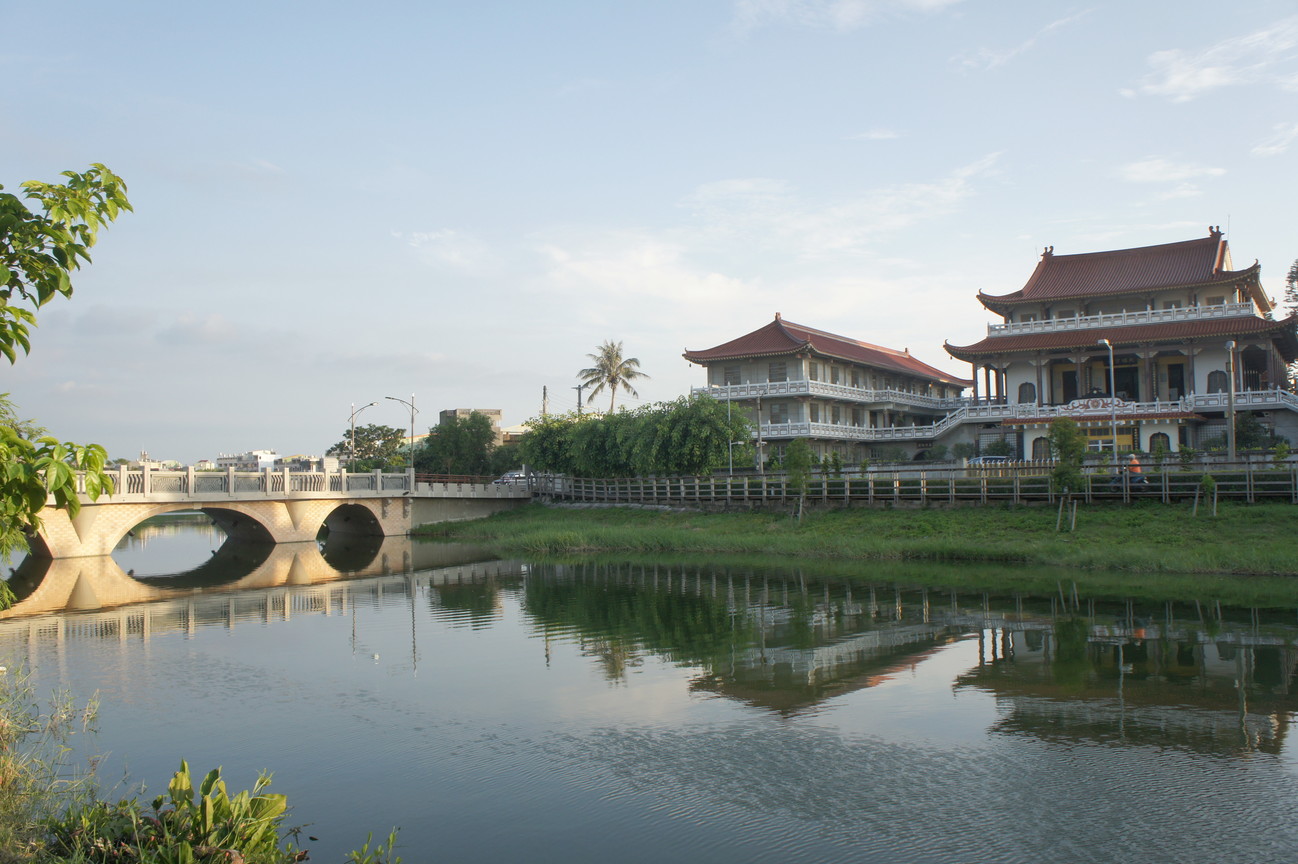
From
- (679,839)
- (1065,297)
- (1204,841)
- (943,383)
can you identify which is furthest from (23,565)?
(943,383)

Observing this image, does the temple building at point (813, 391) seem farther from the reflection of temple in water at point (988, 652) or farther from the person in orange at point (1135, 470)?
the reflection of temple in water at point (988, 652)

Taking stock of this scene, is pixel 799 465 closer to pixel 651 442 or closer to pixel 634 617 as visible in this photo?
pixel 651 442

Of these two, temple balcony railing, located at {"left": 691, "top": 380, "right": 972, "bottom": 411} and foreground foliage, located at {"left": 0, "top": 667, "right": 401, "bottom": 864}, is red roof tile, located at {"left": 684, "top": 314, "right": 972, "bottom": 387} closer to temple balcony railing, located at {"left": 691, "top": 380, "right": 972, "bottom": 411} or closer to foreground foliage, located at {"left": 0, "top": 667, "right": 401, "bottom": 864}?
temple balcony railing, located at {"left": 691, "top": 380, "right": 972, "bottom": 411}

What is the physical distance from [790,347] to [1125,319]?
18.4 meters

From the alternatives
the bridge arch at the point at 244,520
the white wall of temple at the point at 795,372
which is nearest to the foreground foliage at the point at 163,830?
the bridge arch at the point at 244,520

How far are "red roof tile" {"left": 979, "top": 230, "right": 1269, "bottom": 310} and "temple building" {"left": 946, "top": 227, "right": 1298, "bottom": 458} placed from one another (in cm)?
7

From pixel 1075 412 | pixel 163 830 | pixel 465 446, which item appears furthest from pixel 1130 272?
pixel 163 830

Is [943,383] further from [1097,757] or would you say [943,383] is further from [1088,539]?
[1097,757]

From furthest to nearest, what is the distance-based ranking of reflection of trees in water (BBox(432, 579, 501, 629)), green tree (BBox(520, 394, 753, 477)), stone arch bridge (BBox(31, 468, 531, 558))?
green tree (BBox(520, 394, 753, 477)) < stone arch bridge (BBox(31, 468, 531, 558)) < reflection of trees in water (BBox(432, 579, 501, 629))

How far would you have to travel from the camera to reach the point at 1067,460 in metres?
31.5

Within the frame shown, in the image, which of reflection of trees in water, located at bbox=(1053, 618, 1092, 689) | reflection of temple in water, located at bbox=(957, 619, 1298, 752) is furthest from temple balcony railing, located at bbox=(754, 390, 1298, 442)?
reflection of temple in water, located at bbox=(957, 619, 1298, 752)

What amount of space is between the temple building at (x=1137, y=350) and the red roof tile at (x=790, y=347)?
27.6ft

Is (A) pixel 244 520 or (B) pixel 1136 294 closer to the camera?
(A) pixel 244 520

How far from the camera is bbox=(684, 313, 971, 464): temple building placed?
57031mm
